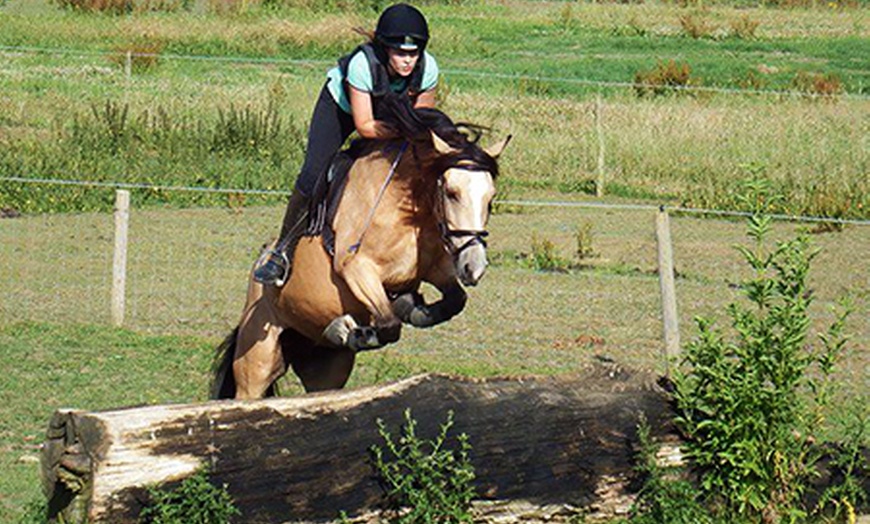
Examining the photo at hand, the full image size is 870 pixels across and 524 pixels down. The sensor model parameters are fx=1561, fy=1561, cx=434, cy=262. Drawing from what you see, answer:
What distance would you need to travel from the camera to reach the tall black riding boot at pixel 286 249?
27.3 feet

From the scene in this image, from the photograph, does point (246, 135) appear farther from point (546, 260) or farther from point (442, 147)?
point (442, 147)

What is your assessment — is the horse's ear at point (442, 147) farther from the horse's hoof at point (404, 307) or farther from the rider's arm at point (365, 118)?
the horse's hoof at point (404, 307)

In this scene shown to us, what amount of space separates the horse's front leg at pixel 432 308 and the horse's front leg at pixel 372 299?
0.32ft

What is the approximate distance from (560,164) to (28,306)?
10077mm

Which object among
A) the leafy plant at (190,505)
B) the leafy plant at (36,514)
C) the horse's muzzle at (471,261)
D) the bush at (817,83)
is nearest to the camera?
the leafy plant at (190,505)

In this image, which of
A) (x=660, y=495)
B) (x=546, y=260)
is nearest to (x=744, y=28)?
(x=546, y=260)

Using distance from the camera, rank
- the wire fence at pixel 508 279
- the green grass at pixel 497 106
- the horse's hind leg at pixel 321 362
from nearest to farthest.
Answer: the horse's hind leg at pixel 321 362
the wire fence at pixel 508 279
the green grass at pixel 497 106

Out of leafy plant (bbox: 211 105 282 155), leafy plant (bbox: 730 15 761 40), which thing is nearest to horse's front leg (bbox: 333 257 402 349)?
leafy plant (bbox: 211 105 282 155)

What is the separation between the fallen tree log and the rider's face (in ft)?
5.88

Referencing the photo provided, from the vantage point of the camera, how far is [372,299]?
784 centimetres

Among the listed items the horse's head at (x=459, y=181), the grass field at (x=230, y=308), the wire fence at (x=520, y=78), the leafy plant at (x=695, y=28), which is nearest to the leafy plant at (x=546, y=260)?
the grass field at (x=230, y=308)

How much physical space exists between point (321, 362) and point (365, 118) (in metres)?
1.73

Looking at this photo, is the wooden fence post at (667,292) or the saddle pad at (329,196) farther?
the wooden fence post at (667,292)

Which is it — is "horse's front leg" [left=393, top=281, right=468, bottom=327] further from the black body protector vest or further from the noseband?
the black body protector vest
